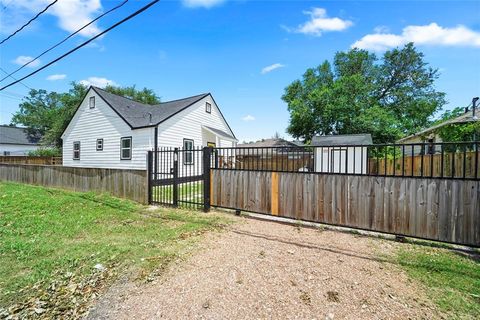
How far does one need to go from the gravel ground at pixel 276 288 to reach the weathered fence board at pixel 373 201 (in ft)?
2.09

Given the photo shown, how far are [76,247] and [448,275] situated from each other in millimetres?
6090

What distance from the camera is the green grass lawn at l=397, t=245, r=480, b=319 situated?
261 cm

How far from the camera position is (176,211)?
7.07 m

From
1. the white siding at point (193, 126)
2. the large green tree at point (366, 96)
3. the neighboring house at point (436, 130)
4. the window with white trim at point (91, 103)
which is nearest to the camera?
the neighboring house at point (436, 130)

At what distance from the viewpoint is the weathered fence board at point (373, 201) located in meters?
4.08

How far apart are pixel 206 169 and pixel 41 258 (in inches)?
158

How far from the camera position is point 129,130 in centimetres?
1332

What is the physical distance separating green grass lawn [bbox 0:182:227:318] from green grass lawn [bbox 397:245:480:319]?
360cm

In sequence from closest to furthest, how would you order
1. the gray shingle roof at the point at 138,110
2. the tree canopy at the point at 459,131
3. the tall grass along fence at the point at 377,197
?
the tall grass along fence at the point at 377,197, the tree canopy at the point at 459,131, the gray shingle roof at the point at 138,110

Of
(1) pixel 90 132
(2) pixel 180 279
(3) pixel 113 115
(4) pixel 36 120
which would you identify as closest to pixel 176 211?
(2) pixel 180 279

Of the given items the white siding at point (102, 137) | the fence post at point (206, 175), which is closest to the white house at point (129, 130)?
the white siding at point (102, 137)

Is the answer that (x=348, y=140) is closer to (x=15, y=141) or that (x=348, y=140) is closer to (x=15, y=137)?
(x=15, y=141)

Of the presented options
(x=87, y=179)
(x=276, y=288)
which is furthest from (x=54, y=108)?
(x=276, y=288)

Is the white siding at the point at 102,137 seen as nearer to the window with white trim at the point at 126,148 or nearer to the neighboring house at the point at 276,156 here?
the window with white trim at the point at 126,148
